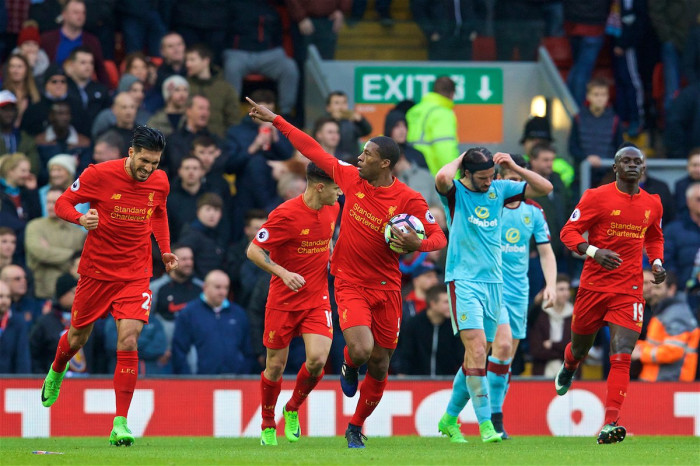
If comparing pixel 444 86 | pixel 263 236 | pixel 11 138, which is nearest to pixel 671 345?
pixel 444 86

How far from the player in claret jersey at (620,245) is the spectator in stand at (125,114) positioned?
6876 mm

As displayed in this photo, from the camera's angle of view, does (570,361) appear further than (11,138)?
No

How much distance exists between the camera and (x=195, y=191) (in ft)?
57.8

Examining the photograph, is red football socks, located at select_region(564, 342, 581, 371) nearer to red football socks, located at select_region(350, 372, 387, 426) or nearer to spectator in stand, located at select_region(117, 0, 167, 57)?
red football socks, located at select_region(350, 372, 387, 426)

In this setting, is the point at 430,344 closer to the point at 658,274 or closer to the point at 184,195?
the point at 184,195

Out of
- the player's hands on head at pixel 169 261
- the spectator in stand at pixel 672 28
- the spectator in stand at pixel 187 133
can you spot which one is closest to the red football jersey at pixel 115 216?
the player's hands on head at pixel 169 261

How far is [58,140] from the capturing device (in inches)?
715

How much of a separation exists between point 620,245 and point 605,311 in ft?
2.08

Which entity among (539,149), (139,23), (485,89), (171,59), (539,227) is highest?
(139,23)

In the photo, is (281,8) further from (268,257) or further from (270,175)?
(268,257)

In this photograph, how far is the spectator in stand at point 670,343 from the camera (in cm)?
1630

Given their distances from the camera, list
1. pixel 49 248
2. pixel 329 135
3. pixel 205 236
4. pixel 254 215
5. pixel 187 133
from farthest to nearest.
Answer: pixel 187 133 → pixel 329 135 → pixel 205 236 → pixel 254 215 → pixel 49 248

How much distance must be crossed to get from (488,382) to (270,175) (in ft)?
17.5

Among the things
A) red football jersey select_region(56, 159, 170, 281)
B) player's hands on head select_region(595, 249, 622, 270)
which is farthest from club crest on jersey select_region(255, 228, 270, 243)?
player's hands on head select_region(595, 249, 622, 270)
